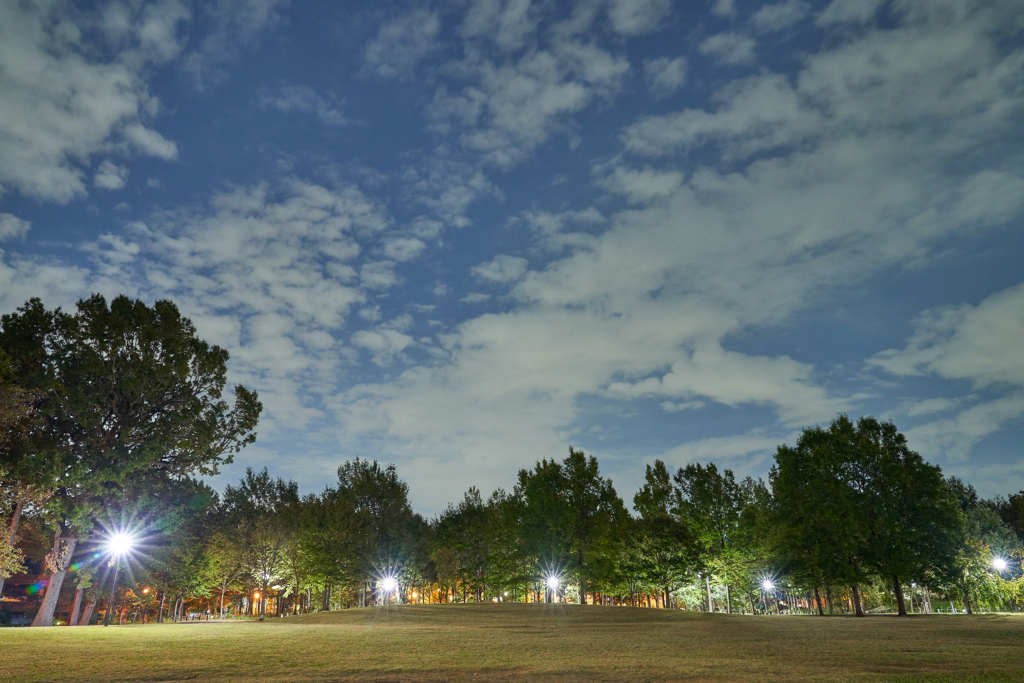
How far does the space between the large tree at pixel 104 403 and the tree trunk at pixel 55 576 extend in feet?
0.20

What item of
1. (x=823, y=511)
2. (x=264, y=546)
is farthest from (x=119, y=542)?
(x=823, y=511)

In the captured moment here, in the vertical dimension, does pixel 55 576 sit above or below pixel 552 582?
above

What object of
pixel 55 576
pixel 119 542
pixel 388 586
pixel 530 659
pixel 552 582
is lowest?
pixel 388 586

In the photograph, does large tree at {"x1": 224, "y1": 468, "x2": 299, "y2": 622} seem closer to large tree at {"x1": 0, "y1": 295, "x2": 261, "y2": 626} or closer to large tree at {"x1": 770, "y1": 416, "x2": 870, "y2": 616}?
large tree at {"x1": 0, "y1": 295, "x2": 261, "y2": 626}

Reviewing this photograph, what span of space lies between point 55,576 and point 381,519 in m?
39.5

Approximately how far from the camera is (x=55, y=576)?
1280 inches

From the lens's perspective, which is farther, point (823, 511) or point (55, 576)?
point (823, 511)


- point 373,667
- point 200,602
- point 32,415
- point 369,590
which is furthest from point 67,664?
point 200,602

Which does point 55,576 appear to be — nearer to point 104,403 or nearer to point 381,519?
point 104,403

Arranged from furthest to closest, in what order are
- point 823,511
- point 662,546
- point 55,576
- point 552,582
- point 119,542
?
point 552,582 → point 662,546 → point 823,511 → point 119,542 → point 55,576

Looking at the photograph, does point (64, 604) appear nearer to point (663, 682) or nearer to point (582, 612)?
point (582, 612)

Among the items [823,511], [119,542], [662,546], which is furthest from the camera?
[662,546]

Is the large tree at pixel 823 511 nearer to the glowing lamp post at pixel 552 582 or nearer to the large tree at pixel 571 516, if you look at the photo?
the large tree at pixel 571 516

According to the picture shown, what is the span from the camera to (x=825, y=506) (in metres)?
45.1
